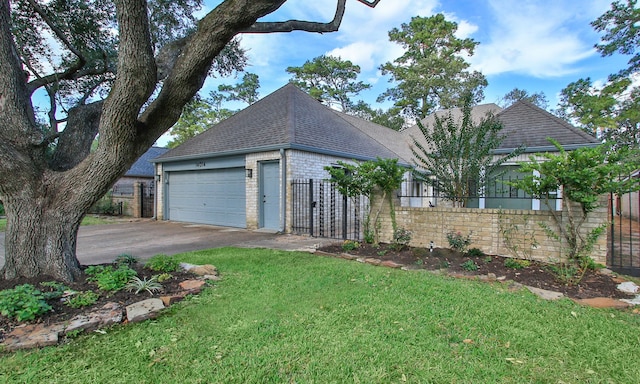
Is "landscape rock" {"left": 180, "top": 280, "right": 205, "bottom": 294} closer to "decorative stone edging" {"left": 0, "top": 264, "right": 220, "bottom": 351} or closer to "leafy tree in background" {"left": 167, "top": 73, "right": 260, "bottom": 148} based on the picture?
"decorative stone edging" {"left": 0, "top": 264, "right": 220, "bottom": 351}

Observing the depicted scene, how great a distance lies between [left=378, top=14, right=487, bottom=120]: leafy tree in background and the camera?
2545 cm

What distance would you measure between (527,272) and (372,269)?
231cm

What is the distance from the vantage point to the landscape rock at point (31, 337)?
248cm

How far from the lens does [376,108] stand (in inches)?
1220

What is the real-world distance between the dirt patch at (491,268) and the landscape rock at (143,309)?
366 cm

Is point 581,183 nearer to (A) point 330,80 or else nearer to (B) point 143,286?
(B) point 143,286

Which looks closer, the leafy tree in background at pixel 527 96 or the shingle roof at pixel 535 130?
the shingle roof at pixel 535 130

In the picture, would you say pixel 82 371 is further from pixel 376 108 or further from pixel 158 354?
pixel 376 108

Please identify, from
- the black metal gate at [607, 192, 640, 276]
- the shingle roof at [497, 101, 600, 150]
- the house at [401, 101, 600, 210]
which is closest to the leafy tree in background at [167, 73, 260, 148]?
the house at [401, 101, 600, 210]

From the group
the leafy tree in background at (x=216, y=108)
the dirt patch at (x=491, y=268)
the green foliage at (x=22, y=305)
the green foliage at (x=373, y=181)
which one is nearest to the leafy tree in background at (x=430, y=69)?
the leafy tree in background at (x=216, y=108)

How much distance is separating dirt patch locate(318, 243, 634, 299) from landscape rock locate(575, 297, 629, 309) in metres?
0.13

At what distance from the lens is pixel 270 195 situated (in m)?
10.4

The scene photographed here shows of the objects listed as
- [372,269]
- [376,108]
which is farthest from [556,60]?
[372,269]

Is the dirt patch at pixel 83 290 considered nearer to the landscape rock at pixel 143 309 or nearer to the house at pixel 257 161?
the landscape rock at pixel 143 309
